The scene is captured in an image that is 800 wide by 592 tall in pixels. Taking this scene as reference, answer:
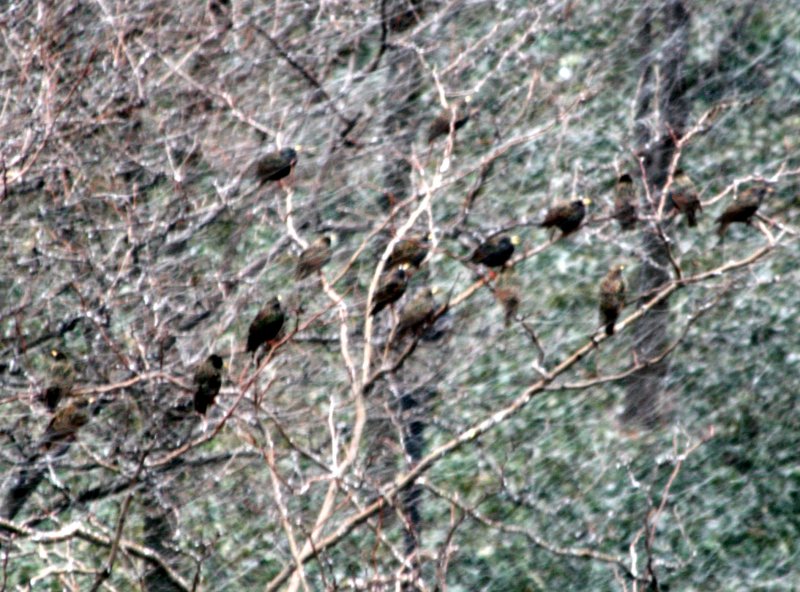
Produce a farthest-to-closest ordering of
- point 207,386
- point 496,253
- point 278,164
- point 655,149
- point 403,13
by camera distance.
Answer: point 655,149 < point 403,13 < point 278,164 < point 496,253 < point 207,386

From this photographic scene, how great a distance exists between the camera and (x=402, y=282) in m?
6.73

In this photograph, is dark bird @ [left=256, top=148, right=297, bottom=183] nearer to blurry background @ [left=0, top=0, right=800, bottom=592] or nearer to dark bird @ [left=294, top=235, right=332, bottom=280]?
blurry background @ [left=0, top=0, right=800, bottom=592]

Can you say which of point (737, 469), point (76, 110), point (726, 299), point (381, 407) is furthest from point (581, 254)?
point (76, 110)

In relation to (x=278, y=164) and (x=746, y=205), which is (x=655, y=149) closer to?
(x=746, y=205)

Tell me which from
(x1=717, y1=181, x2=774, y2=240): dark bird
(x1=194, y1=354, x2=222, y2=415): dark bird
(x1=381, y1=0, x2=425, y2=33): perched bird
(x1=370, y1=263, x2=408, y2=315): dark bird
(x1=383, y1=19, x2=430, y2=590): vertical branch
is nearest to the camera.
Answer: (x1=194, y1=354, x2=222, y2=415): dark bird

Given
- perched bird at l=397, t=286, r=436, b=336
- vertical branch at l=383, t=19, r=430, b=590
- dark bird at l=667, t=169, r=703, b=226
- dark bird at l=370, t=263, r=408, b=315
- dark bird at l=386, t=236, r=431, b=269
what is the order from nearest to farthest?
dark bird at l=370, t=263, r=408, b=315, dark bird at l=386, t=236, r=431, b=269, perched bird at l=397, t=286, r=436, b=336, dark bird at l=667, t=169, r=703, b=226, vertical branch at l=383, t=19, r=430, b=590

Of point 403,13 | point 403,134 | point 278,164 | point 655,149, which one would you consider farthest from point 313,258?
point 655,149

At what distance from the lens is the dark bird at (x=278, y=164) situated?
25.8 feet

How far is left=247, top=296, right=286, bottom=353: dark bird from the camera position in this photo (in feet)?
22.1

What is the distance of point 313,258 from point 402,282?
1128 mm

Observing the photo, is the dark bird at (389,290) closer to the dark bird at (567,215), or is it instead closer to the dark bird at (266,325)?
the dark bird at (266,325)

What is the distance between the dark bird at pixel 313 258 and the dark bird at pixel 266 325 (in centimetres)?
93

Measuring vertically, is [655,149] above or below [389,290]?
below

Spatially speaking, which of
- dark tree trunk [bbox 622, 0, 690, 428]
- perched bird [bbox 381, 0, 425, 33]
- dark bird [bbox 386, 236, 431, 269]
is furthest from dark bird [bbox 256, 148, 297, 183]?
dark tree trunk [bbox 622, 0, 690, 428]
